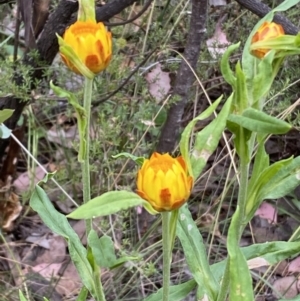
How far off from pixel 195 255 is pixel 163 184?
391 millimetres

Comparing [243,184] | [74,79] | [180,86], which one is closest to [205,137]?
[243,184]

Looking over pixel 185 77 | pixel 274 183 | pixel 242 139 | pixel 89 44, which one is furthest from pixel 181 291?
pixel 185 77

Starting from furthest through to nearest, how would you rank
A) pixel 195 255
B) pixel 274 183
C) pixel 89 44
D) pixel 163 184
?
pixel 195 255
pixel 274 183
pixel 89 44
pixel 163 184

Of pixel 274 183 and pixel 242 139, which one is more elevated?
pixel 242 139

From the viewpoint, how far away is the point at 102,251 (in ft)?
3.18

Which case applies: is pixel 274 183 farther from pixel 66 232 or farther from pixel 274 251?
pixel 66 232

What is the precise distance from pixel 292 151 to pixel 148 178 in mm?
1174

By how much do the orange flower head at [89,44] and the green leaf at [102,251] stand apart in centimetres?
27

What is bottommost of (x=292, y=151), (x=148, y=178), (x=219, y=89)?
(x=292, y=151)

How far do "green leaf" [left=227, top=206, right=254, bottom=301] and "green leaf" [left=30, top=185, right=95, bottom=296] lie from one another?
0.93 ft

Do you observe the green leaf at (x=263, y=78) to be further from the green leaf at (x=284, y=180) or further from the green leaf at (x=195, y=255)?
the green leaf at (x=195, y=255)

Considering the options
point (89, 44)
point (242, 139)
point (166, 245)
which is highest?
point (89, 44)

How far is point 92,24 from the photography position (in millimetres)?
833

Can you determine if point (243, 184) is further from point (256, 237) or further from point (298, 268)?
point (256, 237)
